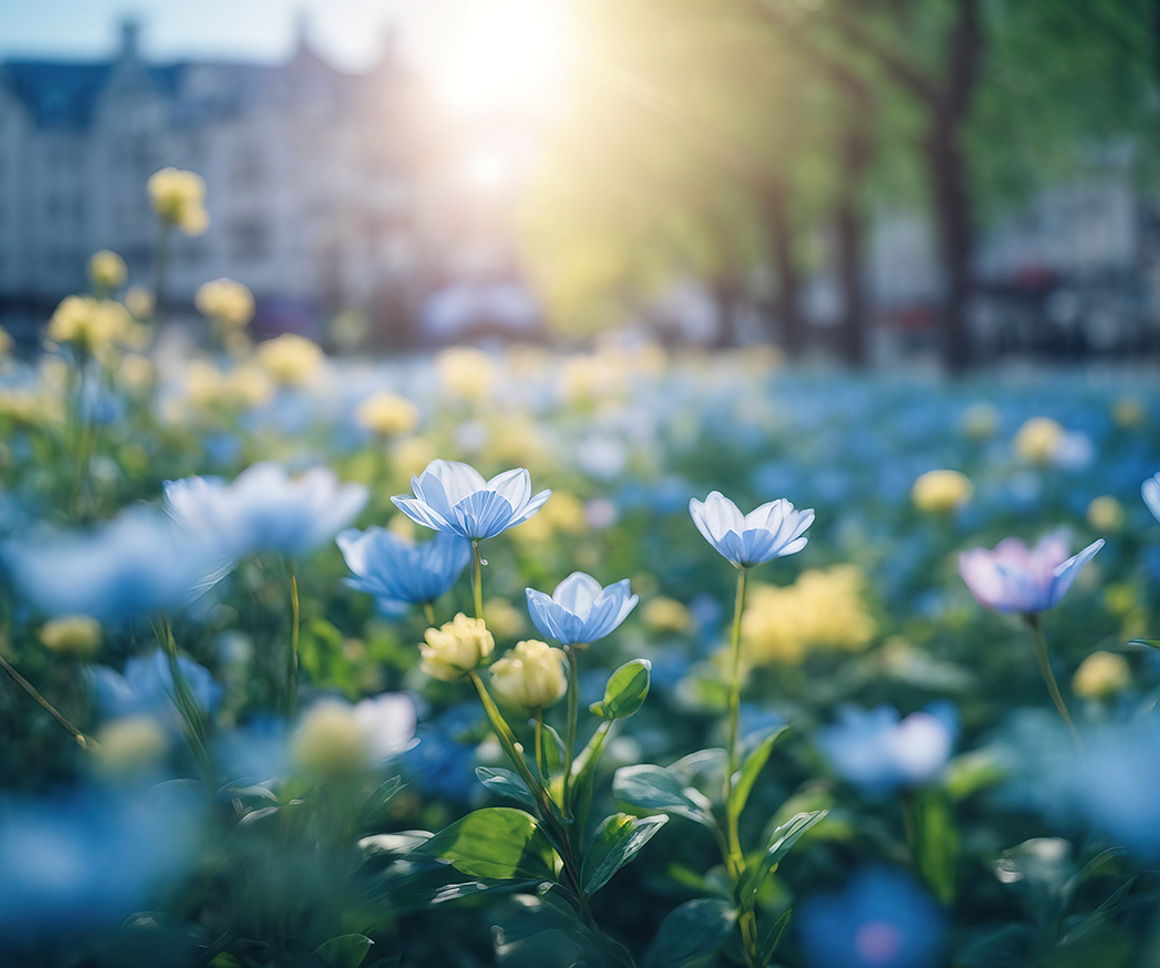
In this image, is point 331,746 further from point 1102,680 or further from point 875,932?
point 1102,680

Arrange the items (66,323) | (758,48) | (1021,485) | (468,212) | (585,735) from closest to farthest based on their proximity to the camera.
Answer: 1. (585,735)
2. (66,323)
3. (1021,485)
4. (758,48)
5. (468,212)

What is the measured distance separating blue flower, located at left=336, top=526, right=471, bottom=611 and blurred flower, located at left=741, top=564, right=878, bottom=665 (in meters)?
0.75

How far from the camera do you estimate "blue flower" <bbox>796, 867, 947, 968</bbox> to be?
0.58 metres

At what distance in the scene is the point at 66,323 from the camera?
54.1 inches

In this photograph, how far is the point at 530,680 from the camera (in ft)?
1.73

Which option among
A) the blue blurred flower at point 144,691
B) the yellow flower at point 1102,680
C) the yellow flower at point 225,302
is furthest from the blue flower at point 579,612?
the yellow flower at point 225,302

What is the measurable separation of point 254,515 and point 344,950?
0.86 feet

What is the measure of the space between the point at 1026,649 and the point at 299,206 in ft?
74.9

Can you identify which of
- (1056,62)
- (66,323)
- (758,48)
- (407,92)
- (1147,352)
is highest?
(407,92)

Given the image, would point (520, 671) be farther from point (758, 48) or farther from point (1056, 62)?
point (758, 48)

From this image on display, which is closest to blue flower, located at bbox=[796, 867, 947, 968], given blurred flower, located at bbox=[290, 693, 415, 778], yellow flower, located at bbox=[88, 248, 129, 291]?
blurred flower, located at bbox=[290, 693, 415, 778]

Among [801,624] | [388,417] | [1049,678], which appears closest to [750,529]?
[1049,678]

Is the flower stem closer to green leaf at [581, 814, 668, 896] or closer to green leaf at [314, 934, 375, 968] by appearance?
green leaf at [581, 814, 668, 896]

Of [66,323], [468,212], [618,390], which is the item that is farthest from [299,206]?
[66,323]
